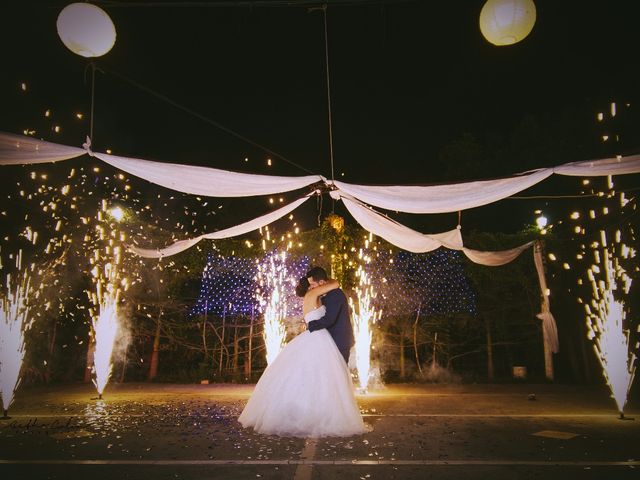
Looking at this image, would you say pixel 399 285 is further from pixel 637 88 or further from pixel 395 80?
pixel 637 88

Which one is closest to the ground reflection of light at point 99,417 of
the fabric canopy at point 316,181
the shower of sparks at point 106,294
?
the shower of sparks at point 106,294

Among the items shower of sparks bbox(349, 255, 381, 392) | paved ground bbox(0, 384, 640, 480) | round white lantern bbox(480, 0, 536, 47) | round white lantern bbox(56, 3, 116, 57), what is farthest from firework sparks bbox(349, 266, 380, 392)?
round white lantern bbox(56, 3, 116, 57)

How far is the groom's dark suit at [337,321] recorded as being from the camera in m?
5.39

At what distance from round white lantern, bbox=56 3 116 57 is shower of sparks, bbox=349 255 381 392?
→ 243 inches

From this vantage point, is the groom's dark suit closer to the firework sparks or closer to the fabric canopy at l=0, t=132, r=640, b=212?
the fabric canopy at l=0, t=132, r=640, b=212

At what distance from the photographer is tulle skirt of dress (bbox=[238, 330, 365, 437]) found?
481cm

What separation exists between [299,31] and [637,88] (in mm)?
5567

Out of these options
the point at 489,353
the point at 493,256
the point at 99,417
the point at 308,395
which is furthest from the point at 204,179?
the point at 489,353

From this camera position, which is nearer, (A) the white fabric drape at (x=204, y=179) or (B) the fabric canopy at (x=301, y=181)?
(B) the fabric canopy at (x=301, y=181)

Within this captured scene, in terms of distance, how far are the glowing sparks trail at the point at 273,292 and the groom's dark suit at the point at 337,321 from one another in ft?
18.7

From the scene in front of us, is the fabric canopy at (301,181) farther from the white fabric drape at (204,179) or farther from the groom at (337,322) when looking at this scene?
the groom at (337,322)

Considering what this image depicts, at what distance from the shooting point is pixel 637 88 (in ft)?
24.2

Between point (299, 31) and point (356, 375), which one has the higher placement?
point (299, 31)

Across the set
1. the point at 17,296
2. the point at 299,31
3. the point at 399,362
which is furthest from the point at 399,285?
the point at 17,296
